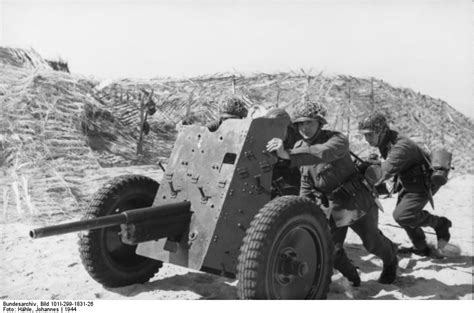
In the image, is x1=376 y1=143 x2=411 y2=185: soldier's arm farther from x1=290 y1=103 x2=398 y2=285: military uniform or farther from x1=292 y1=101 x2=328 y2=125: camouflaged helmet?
x1=292 y1=101 x2=328 y2=125: camouflaged helmet

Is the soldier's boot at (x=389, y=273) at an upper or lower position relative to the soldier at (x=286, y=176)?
lower

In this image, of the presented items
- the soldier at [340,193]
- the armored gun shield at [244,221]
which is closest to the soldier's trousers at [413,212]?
the soldier at [340,193]

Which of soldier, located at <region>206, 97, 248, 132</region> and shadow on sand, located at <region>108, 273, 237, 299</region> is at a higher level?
soldier, located at <region>206, 97, 248, 132</region>

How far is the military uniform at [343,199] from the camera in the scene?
5.44 meters

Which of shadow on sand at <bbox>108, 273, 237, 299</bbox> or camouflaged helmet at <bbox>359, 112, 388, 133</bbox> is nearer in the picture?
shadow on sand at <bbox>108, 273, 237, 299</bbox>

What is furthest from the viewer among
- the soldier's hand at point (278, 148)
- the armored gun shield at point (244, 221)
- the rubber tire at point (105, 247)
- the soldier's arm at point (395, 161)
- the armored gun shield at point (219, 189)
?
the soldier's arm at point (395, 161)

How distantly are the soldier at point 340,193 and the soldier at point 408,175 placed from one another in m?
0.59

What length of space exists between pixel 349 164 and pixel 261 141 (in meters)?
1.03

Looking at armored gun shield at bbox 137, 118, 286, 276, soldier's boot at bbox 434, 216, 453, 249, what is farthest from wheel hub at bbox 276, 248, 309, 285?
soldier's boot at bbox 434, 216, 453, 249

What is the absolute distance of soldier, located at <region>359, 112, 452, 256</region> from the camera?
605cm

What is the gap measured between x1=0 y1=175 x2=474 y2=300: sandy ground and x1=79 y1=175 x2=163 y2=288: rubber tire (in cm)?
11

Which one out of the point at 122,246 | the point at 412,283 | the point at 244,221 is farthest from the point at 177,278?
the point at 412,283

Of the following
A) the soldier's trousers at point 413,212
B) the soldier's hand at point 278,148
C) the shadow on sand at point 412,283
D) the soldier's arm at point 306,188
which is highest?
the soldier's hand at point 278,148

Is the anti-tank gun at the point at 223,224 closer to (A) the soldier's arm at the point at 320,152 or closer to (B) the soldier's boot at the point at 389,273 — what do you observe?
(A) the soldier's arm at the point at 320,152
